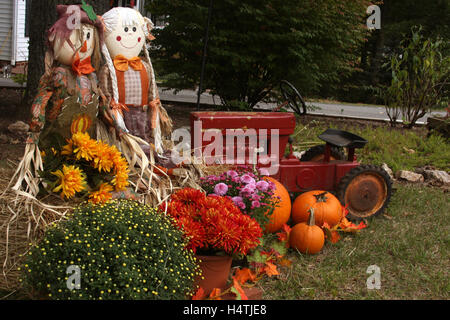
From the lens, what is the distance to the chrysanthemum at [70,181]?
283 centimetres

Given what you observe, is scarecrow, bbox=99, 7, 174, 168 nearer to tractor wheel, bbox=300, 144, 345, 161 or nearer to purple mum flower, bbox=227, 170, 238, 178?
purple mum flower, bbox=227, 170, 238, 178

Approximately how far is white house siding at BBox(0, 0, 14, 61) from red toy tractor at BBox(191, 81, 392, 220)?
12.0 m

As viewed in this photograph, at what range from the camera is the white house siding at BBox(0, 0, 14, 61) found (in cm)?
1421

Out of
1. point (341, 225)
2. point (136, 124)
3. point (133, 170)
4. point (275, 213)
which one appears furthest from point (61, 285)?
point (341, 225)

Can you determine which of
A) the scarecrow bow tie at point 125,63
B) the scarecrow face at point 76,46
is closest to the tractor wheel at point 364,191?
the scarecrow bow tie at point 125,63

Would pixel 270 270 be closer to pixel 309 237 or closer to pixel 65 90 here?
pixel 309 237

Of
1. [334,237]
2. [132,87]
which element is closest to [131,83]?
[132,87]

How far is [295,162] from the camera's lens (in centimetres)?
433

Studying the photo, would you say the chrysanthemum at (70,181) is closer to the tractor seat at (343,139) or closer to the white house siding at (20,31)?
the tractor seat at (343,139)

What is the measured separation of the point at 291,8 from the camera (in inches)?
302

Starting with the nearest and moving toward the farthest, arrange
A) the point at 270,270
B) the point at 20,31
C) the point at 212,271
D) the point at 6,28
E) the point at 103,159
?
1. the point at 212,271
2. the point at 103,159
3. the point at 270,270
4. the point at 6,28
5. the point at 20,31

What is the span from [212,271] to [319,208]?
1.32 m

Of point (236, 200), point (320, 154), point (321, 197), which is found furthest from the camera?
point (320, 154)
